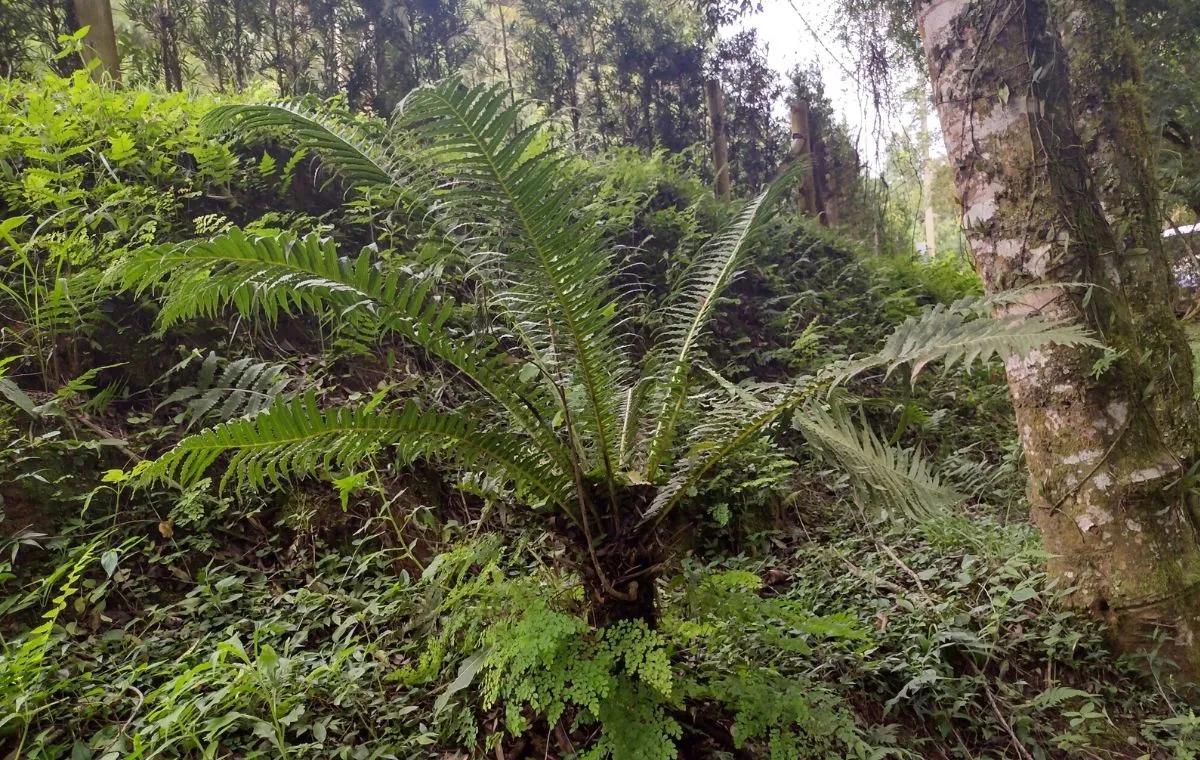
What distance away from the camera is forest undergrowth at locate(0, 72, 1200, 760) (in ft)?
5.28

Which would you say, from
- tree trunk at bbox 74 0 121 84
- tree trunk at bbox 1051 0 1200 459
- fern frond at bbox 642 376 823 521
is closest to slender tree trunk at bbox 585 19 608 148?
tree trunk at bbox 74 0 121 84

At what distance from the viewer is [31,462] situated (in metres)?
2.29

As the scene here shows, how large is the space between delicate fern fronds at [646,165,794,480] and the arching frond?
0.15 meters

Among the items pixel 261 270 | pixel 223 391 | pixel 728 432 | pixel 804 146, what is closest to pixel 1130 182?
pixel 728 432

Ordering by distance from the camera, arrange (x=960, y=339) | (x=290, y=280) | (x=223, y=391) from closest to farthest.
→ 1. (x=960, y=339)
2. (x=290, y=280)
3. (x=223, y=391)

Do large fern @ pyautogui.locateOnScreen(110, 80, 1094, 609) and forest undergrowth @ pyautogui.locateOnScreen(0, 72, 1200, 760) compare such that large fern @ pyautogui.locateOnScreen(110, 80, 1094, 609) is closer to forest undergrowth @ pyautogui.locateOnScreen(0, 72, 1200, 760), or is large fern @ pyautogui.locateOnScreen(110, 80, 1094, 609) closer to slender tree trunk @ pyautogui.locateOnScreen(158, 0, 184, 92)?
forest undergrowth @ pyautogui.locateOnScreen(0, 72, 1200, 760)

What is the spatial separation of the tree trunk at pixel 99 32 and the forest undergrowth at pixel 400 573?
1172 mm

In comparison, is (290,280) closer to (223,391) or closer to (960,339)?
(223,391)

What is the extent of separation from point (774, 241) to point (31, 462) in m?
5.20

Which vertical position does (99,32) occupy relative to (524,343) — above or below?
above

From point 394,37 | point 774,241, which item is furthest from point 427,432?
point 394,37

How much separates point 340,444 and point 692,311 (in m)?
1.12

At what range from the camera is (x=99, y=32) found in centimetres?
459

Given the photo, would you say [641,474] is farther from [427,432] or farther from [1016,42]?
[1016,42]
